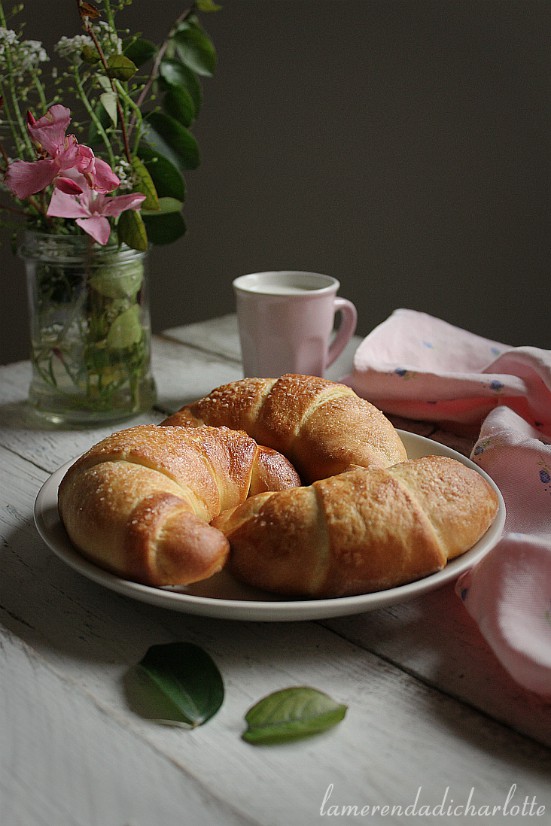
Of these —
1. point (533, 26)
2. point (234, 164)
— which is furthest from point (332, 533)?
point (234, 164)

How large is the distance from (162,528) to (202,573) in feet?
0.15

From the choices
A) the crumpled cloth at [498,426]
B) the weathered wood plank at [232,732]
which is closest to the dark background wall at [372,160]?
the crumpled cloth at [498,426]

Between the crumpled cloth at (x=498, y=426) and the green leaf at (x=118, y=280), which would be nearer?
the crumpled cloth at (x=498, y=426)

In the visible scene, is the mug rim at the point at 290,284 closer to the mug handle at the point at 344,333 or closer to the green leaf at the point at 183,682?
the mug handle at the point at 344,333

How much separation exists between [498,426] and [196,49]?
2.33ft

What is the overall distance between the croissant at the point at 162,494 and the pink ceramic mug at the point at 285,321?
374mm

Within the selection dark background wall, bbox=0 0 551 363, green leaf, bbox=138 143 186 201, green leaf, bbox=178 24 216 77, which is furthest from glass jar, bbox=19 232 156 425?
dark background wall, bbox=0 0 551 363

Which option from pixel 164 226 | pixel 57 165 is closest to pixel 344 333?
pixel 164 226

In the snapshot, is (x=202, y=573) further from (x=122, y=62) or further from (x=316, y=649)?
(x=122, y=62)

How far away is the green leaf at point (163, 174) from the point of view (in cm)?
116

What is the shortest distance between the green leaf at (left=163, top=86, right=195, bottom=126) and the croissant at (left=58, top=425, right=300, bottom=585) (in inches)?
23.8

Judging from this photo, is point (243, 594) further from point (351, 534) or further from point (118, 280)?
point (118, 280)

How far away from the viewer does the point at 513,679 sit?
0.63 m

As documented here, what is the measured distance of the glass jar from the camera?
3.53 feet
